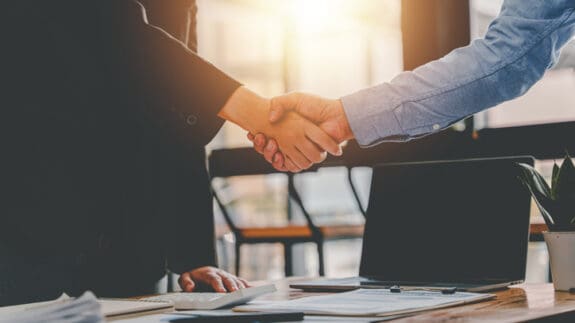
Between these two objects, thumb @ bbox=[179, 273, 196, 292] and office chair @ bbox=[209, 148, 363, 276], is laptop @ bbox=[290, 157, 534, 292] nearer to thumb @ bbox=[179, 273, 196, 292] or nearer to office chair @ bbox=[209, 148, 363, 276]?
thumb @ bbox=[179, 273, 196, 292]

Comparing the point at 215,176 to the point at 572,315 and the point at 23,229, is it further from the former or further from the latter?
the point at 572,315

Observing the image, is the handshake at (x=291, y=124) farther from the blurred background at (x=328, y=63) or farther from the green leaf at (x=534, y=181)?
the blurred background at (x=328, y=63)

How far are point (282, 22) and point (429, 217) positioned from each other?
3755 mm

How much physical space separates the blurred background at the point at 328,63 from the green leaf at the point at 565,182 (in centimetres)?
101

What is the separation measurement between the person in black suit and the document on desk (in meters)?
0.36

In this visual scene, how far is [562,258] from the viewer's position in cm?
150

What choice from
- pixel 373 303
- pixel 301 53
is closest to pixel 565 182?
pixel 373 303

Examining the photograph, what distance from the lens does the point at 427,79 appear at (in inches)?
62.7

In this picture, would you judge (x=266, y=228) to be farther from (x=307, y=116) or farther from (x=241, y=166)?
(x=307, y=116)

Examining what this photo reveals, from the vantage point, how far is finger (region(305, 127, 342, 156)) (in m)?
1.93

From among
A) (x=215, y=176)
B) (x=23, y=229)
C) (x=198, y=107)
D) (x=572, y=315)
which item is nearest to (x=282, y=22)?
(x=215, y=176)

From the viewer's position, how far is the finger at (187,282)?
163 centimetres

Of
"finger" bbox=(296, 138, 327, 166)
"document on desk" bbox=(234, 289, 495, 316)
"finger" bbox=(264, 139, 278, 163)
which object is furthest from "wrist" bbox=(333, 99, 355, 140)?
"document on desk" bbox=(234, 289, 495, 316)

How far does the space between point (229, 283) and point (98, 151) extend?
388mm
